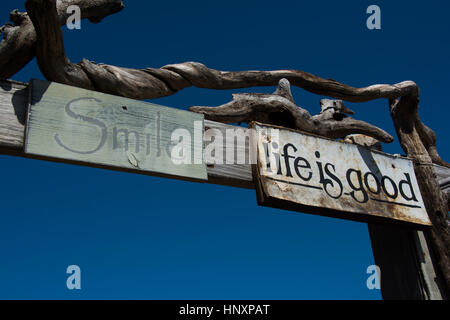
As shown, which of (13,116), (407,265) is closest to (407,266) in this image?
(407,265)

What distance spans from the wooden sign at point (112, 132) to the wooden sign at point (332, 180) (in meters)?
0.31

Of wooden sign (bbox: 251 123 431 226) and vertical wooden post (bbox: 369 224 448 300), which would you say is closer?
wooden sign (bbox: 251 123 431 226)

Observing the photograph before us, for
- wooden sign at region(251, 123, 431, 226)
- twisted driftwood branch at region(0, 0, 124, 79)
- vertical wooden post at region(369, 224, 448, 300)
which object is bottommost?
vertical wooden post at region(369, 224, 448, 300)

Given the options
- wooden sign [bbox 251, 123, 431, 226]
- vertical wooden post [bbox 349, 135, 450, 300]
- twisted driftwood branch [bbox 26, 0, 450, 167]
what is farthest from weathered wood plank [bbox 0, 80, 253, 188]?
vertical wooden post [bbox 349, 135, 450, 300]

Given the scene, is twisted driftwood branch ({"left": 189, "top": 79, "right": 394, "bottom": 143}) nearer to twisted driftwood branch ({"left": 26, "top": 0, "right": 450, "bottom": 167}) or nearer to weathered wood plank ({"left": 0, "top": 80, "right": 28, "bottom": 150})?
twisted driftwood branch ({"left": 26, "top": 0, "right": 450, "bottom": 167})

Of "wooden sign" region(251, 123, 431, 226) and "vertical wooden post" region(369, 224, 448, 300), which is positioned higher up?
"wooden sign" region(251, 123, 431, 226)

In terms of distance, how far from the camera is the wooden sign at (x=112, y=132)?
1.72m

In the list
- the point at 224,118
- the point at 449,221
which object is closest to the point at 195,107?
the point at 224,118

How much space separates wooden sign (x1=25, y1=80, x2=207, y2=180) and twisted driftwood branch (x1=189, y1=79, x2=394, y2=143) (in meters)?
0.22

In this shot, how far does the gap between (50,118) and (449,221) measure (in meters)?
2.10

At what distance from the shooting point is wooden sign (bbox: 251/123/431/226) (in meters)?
2.06
